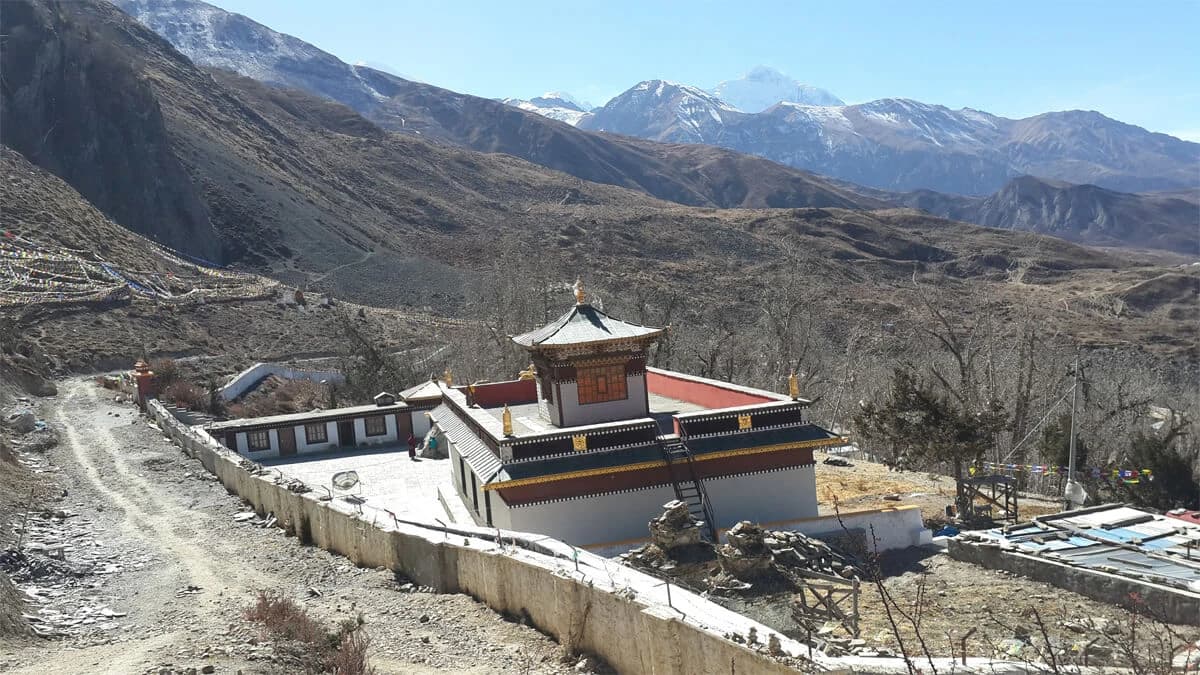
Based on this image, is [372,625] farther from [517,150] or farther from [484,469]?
[517,150]

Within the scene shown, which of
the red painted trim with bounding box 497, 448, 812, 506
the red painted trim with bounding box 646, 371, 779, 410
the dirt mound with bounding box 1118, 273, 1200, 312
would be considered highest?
the red painted trim with bounding box 646, 371, 779, 410

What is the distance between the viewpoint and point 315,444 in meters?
28.1

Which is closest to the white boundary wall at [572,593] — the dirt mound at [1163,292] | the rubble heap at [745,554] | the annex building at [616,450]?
the annex building at [616,450]

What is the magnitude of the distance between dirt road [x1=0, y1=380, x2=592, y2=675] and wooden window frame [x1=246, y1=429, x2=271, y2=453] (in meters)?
5.11

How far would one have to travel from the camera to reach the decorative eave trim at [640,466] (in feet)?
54.1

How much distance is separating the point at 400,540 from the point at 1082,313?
86498 mm

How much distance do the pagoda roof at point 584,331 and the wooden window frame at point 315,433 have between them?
1085 cm

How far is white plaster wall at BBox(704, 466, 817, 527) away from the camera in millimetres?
18156

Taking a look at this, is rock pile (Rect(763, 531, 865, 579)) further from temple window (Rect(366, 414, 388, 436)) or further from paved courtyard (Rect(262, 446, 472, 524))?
temple window (Rect(366, 414, 388, 436))

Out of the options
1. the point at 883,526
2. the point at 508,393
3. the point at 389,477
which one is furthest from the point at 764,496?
the point at 389,477

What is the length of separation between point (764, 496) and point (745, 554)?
330 centimetres

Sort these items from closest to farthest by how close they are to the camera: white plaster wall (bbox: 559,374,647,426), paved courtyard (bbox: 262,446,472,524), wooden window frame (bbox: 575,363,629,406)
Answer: white plaster wall (bbox: 559,374,647,426), wooden window frame (bbox: 575,363,629,406), paved courtyard (bbox: 262,446,472,524)

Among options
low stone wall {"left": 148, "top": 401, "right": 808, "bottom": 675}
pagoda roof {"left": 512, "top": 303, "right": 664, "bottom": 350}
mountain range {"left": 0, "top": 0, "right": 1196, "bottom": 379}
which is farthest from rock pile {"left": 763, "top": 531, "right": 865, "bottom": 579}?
mountain range {"left": 0, "top": 0, "right": 1196, "bottom": 379}

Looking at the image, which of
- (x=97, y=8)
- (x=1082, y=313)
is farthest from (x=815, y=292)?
(x=97, y=8)
